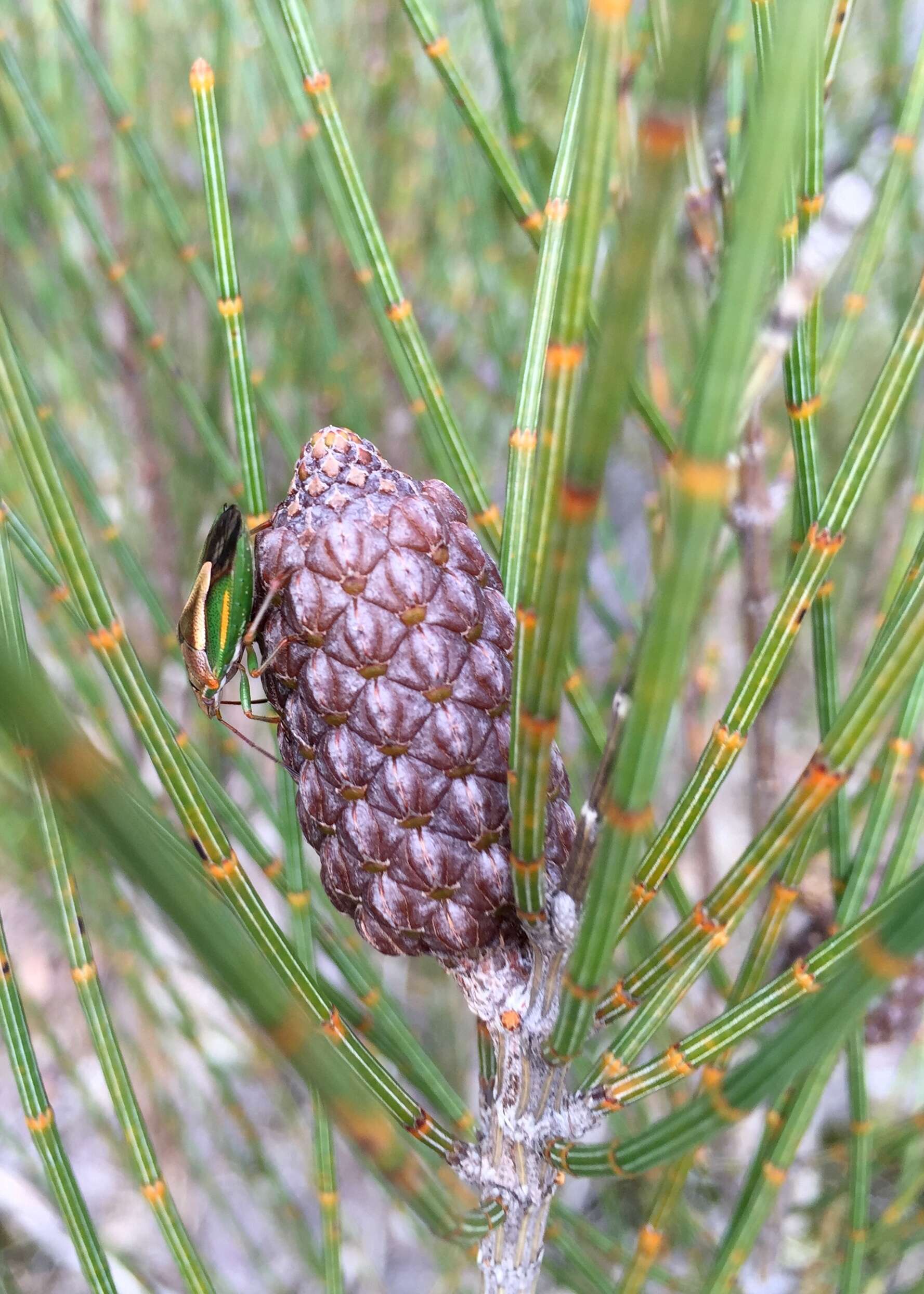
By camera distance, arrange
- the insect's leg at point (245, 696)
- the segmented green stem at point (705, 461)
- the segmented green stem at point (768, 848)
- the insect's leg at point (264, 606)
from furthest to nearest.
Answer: the insect's leg at point (245, 696) → the insect's leg at point (264, 606) → the segmented green stem at point (768, 848) → the segmented green stem at point (705, 461)

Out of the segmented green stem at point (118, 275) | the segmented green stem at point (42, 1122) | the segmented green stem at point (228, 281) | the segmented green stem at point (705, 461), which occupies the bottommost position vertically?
the segmented green stem at point (705, 461)

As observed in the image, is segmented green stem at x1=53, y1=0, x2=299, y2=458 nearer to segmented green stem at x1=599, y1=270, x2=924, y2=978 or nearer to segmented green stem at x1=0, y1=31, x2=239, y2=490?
segmented green stem at x1=0, y1=31, x2=239, y2=490

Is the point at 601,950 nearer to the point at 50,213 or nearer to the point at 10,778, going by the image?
the point at 10,778

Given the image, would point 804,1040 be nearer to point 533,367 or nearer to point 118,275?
point 533,367

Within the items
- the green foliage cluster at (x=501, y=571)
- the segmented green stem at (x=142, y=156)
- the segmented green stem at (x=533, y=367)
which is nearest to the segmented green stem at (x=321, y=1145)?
the green foliage cluster at (x=501, y=571)

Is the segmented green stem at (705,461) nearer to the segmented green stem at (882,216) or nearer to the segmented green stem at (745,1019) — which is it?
the segmented green stem at (745,1019)

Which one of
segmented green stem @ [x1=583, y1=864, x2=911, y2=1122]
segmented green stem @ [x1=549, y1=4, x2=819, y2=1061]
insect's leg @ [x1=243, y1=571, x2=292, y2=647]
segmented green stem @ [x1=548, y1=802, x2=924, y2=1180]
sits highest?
insect's leg @ [x1=243, y1=571, x2=292, y2=647]

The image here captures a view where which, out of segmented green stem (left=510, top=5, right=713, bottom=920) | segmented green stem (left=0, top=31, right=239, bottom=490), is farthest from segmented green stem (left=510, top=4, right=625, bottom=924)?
segmented green stem (left=0, top=31, right=239, bottom=490)

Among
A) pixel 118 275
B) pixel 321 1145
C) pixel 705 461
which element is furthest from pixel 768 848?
pixel 118 275
